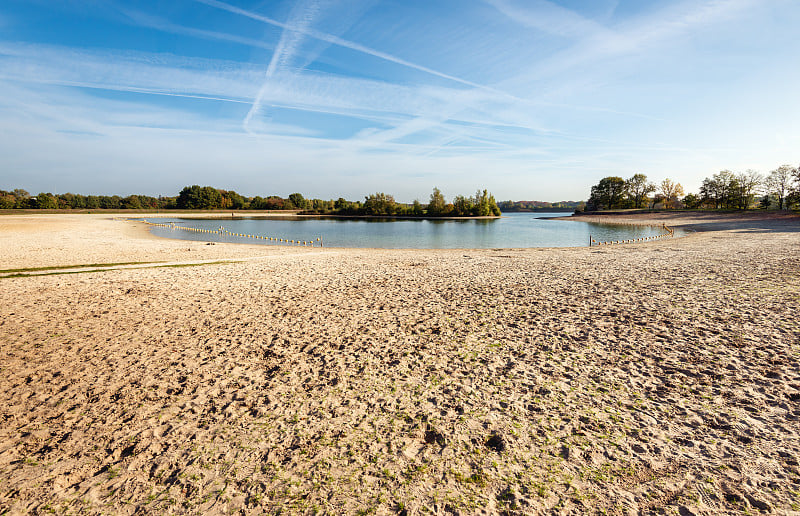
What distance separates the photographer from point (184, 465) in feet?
11.9

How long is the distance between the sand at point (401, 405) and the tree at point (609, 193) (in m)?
117

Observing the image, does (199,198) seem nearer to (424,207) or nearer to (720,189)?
(424,207)

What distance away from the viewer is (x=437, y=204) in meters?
122

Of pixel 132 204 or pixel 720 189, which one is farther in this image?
pixel 132 204

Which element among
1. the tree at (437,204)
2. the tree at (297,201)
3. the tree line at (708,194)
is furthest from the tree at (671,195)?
the tree at (297,201)

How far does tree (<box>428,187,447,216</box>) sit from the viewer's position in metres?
122

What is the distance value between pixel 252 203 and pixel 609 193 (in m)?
141

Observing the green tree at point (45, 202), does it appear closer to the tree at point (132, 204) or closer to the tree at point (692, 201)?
the tree at point (132, 204)

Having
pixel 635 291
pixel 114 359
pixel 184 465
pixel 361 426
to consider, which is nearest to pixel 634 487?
pixel 361 426

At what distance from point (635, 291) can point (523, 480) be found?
970 cm

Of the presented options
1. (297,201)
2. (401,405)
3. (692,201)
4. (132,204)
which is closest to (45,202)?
(132,204)

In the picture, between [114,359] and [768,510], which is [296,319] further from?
[768,510]

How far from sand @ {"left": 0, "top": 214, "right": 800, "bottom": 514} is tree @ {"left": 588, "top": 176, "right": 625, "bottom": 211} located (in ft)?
385

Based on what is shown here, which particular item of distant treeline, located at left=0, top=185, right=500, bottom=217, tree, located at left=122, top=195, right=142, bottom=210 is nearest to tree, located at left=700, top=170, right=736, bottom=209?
distant treeline, located at left=0, top=185, right=500, bottom=217
